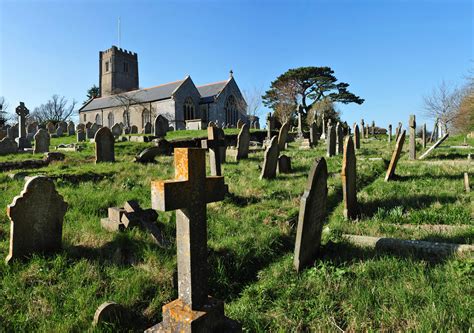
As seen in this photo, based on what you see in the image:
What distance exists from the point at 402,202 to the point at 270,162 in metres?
3.88

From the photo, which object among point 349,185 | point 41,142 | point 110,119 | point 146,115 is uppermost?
point 110,119

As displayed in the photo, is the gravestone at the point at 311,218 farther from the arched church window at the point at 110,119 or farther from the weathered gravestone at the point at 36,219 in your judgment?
the arched church window at the point at 110,119

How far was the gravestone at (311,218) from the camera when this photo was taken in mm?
4180

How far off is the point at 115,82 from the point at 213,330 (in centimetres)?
6671

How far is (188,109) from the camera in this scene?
47594mm

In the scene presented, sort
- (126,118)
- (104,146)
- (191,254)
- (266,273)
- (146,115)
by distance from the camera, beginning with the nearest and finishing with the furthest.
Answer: (191,254) < (266,273) < (104,146) < (146,115) < (126,118)

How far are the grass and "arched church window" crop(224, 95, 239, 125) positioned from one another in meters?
44.2


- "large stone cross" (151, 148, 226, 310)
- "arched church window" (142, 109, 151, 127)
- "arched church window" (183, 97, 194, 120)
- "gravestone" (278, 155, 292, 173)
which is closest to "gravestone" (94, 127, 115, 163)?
"gravestone" (278, 155, 292, 173)

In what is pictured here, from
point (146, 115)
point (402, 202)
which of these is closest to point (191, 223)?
point (402, 202)

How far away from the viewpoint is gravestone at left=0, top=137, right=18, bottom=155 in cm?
1422

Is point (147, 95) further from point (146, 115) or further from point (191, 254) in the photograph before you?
point (191, 254)

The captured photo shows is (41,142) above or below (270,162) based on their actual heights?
above

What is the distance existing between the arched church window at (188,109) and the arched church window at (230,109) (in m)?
5.39

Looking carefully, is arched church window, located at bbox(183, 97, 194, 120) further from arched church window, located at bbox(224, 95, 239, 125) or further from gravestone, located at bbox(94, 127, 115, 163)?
gravestone, located at bbox(94, 127, 115, 163)
